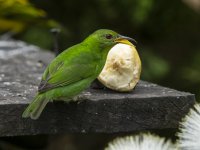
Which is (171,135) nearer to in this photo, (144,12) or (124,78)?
(144,12)

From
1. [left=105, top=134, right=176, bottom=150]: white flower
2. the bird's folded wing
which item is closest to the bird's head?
the bird's folded wing

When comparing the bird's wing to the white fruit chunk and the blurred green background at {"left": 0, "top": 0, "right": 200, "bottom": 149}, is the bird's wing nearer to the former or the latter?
the white fruit chunk

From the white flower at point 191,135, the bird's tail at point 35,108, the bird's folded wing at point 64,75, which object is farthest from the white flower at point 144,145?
the bird's folded wing at point 64,75

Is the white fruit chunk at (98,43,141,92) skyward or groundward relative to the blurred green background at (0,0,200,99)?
skyward

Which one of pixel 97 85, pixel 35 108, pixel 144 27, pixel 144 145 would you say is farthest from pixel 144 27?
pixel 144 145

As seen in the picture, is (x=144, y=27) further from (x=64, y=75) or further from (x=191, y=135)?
(x=191, y=135)

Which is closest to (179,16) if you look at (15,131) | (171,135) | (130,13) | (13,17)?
(130,13)

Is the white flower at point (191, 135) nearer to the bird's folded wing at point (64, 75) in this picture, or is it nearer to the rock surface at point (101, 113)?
the rock surface at point (101, 113)
